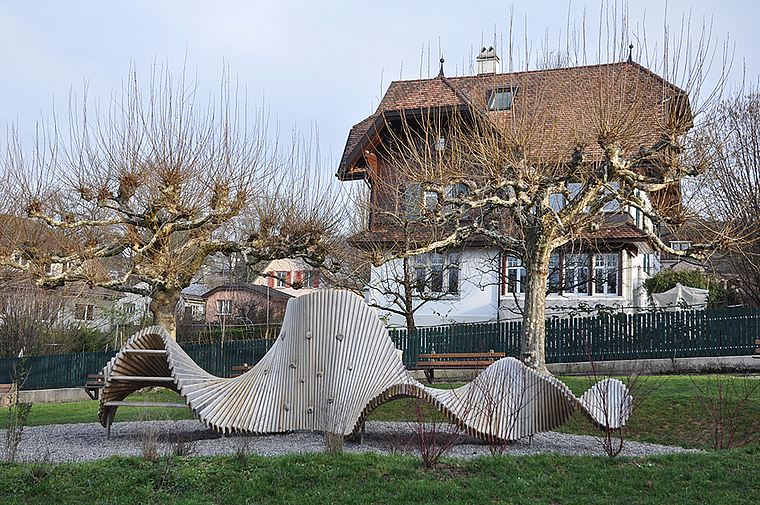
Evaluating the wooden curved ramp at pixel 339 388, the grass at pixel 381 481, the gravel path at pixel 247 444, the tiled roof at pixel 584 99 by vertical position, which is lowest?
the gravel path at pixel 247 444

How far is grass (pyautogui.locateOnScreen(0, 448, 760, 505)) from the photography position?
20.0 feet

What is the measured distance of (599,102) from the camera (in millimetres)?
12070

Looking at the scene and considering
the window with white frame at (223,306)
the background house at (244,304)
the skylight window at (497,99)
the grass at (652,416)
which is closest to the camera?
the grass at (652,416)

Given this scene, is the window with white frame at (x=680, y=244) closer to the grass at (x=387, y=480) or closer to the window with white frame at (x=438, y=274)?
the window with white frame at (x=438, y=274)

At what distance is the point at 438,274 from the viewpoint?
77.7ft

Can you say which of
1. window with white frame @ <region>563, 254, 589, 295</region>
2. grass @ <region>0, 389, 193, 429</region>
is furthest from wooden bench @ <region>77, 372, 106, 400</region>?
window with white frame @ <region>563, 254, 589, 295</region>

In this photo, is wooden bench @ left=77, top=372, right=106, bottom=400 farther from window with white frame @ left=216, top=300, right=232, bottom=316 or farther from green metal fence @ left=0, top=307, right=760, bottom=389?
window with white frame @ left=216, top=300, right=232, bottom=316

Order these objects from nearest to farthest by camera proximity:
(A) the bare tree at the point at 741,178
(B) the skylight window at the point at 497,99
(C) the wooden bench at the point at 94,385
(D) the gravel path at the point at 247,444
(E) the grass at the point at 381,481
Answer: (E) the grass at the point at 381,481
(D) the gravel path at the point at 247,444
(B) the skylight window at the point at 497,99
(C) the wooden bench at the point at 94,385
(A) the bare tree at the point at 741,178

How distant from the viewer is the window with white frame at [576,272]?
23.4 m

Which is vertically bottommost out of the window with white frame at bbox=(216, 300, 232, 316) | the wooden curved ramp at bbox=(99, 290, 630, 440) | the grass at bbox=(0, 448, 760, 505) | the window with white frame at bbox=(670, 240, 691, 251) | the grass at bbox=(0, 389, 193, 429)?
the grass at bbox=(0, 389, 193, 429)

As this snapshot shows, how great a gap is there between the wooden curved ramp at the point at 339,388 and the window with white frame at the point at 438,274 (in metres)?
13.9

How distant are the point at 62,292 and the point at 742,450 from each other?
2488 cm

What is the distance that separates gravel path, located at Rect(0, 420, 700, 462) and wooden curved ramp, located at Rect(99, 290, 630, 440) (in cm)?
30

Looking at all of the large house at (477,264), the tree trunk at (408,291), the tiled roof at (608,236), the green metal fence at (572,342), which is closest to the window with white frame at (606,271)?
the large house at (477,264)
